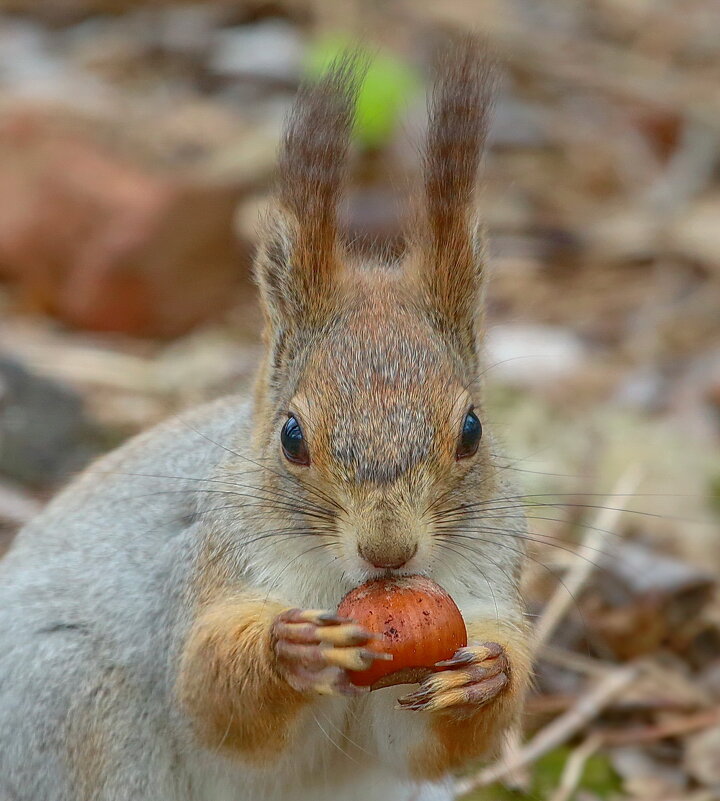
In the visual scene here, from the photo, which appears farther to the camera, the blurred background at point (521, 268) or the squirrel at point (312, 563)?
the blurred background at point (521, 268)

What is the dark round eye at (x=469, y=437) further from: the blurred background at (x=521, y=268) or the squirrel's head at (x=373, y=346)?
the blurred background at (x=521, y=268)

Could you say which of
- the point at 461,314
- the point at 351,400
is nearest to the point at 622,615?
the point at 461,314

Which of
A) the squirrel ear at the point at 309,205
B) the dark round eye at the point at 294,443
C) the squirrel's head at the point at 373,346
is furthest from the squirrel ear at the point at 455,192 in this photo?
the dark round eye at the point at 294,443

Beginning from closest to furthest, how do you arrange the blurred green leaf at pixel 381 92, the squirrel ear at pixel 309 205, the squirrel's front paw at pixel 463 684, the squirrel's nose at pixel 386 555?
the squirrel's nose at pixel 386 555
the squirrel's front paw at pixel 463 684
the squirrel ear at pixel 309 205
the blurred green leaf at pixel 381 92

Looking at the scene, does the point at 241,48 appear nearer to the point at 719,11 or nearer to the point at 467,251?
the point at 719,11

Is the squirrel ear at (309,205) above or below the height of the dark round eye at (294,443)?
above

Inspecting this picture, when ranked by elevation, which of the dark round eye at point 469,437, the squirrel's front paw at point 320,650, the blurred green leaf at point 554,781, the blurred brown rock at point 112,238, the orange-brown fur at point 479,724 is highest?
the blurred brown rock at point 112,238
